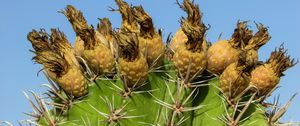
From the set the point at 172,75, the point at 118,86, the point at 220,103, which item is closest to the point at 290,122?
the point at 220,103

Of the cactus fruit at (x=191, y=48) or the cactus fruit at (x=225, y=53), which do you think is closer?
the cactus fruit at (x=191, y=48)

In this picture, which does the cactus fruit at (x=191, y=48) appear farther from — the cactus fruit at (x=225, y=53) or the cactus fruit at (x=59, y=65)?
the cactus fruit at (x=59, y=65)

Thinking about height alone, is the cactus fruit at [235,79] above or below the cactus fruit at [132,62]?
below

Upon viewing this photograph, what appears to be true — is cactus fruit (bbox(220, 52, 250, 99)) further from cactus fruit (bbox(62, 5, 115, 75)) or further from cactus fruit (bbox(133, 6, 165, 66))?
cactus fruit (bbox(62, 5, 115, 75))

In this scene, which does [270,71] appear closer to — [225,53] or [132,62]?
[225,53]

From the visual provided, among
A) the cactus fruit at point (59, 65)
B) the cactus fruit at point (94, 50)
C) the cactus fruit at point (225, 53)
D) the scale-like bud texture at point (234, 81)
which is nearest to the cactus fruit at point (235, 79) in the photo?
the scale-like bud texture at point (234, 81)

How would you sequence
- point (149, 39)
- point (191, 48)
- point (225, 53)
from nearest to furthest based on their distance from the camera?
point (191, 48) → point (149, 39) → point (225, 53)

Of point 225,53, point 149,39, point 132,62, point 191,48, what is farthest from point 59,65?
point 225,53

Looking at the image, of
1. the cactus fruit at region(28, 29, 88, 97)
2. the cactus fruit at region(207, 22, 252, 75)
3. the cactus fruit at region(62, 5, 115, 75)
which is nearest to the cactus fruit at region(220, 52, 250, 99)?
the cactus fruit at region(207, 22, 252, 75)
